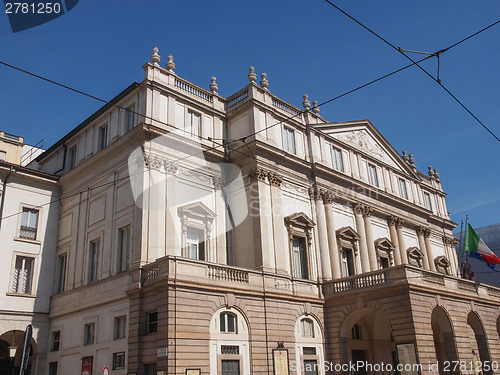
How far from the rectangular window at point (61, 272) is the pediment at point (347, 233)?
15.6 m

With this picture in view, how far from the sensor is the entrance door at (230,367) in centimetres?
2069

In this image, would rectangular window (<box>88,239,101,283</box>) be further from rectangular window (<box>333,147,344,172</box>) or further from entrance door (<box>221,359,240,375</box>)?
rectangular window (<box>333,147,344,172</box>)

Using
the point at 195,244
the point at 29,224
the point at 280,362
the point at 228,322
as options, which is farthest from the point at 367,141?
the point at 29,224

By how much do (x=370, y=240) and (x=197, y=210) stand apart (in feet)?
41.0

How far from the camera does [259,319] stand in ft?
74.2

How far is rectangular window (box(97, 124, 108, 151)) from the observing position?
27375mm

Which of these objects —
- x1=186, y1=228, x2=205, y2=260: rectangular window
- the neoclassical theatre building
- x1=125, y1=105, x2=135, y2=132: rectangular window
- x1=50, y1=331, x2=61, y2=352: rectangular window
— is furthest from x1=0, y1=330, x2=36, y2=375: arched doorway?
x1=125, y1=105, x2=135, y2=132: rectangular window

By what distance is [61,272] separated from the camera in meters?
27.4

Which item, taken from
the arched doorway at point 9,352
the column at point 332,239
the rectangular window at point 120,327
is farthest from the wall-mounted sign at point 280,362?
the arched doorway at point 9,352

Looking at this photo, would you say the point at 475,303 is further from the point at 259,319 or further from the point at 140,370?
the point at 140,370

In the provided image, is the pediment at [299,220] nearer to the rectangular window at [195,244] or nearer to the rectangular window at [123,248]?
the rectangular window at [195,244]

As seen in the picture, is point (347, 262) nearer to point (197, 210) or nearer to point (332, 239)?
point (332, 239)

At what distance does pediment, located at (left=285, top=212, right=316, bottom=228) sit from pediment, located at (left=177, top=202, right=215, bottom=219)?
425cm

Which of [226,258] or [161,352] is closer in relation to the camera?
[161,352]
